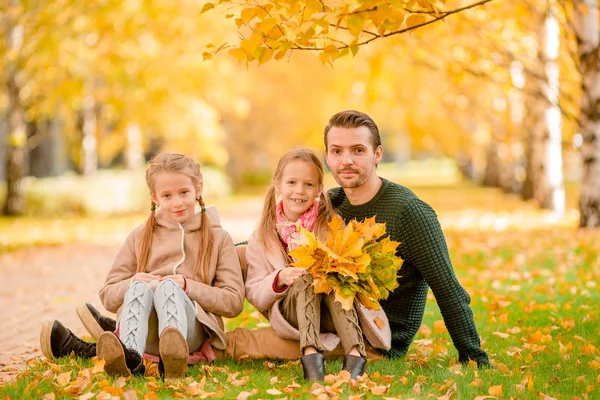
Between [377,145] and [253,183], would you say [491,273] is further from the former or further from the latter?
[253,183]

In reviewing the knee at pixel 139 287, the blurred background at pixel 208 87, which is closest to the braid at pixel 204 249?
the knee at pixel 139 287

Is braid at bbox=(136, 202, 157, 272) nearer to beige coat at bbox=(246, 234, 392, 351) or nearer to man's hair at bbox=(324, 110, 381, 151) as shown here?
beige coat at bbox=(246, 234, 392, 351)

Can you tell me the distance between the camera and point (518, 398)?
13.3 ft

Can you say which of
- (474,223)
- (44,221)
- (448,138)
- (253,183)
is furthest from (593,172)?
(253,183)

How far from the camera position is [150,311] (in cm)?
456

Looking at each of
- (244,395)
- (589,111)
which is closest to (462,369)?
(244,395)

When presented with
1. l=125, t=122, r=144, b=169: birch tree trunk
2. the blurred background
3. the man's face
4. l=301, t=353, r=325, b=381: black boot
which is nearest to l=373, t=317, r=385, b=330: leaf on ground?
l=301, t=353, r=325, b=381: black boot

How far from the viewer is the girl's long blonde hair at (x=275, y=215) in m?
4.86

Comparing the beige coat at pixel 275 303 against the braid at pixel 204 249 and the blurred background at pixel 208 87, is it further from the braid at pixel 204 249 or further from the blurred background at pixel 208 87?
the blurred background at pixel 208 87

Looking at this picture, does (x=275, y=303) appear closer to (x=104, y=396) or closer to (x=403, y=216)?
(x=403, y=216)

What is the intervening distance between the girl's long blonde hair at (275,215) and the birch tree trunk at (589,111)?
306 inches

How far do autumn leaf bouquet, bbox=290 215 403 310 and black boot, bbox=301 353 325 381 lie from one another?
1.07 ft

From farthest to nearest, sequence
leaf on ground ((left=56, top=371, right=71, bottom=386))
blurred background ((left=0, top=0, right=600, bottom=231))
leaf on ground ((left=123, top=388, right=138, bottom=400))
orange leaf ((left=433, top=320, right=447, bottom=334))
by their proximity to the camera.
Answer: blurred background ((left=0, top=0, right=600, bottom=231)) < orange leaf ((left=433, top=320, right=447, bottom=334)) < leaf on ground ((left=56, top=371, right=71, bottom=386)) < leaf on ground ((left=123, top=388, right=138, bottom=400))

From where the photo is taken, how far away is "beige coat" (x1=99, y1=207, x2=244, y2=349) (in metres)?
4.74
